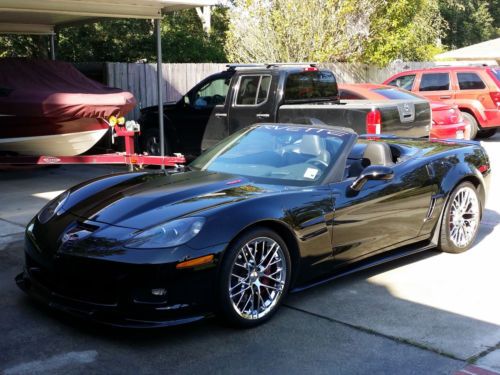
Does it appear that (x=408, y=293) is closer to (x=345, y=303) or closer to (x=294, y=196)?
(x=345, y=303)

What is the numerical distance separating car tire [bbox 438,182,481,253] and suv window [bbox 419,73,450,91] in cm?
1049

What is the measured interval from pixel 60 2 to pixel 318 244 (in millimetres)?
6725

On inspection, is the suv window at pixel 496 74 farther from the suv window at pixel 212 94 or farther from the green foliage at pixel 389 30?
the suv window at pixel 212 94

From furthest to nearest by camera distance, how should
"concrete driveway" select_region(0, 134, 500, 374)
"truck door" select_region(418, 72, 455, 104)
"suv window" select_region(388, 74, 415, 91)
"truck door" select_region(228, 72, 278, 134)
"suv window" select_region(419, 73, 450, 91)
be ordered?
"suv window" select_region(388, 74, 415, 91) < "suv window" select_region(419, 73, 450, 91) < "truck door" select_region(418, 72, 455, 104) < "truck door" select_region(228, 72, 278, 134) < "concrete driveway" select_region(0, 134, 500, 374)

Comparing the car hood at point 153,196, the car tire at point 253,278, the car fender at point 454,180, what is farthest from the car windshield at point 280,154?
the car fender at point 454,180

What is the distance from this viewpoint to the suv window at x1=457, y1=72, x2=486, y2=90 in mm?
15977

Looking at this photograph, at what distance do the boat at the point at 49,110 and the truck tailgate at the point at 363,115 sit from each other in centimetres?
287

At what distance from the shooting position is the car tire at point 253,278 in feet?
14.1

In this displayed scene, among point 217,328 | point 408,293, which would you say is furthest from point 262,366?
point 408,293

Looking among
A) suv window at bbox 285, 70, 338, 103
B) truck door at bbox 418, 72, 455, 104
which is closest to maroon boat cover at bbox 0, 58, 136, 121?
suv window at bbox 285, 70, 338, 103

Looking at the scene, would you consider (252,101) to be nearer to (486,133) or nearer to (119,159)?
(119,159)

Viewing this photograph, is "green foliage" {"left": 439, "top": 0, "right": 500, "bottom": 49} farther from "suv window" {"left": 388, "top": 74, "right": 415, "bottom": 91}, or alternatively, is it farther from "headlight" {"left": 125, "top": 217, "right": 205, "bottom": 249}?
"headlight" {"left": 125, "top": 217, "right": 205, "bottom": 249}

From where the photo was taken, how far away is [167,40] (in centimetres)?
2258

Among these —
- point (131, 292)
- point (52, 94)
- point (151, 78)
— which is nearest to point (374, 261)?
point (131, 292)
